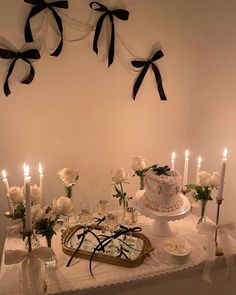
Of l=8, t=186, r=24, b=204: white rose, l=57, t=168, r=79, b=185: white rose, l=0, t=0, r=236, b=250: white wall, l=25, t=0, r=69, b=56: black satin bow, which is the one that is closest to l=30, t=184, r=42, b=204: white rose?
l=8, t=186, r=24, b=204: white rose

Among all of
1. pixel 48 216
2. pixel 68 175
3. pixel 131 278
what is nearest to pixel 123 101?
pixel 68 175

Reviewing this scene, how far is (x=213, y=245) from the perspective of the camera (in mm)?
1377

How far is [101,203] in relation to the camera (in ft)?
5.13

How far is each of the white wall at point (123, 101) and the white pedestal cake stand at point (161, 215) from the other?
415 mm

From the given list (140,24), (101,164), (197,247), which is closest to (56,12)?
(140,24)

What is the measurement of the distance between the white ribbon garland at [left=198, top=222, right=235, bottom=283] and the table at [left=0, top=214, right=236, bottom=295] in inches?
1.2

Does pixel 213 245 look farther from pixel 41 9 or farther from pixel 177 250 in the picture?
pixel 41 9

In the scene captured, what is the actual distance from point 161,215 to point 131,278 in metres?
0.28

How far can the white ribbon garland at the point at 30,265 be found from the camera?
114 cm

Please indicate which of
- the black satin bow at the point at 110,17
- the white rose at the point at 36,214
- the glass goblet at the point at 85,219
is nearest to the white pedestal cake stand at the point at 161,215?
the glass goblet at the point at 85,219

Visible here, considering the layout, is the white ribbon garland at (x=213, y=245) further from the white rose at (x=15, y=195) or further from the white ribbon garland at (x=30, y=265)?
the white rose at (x=15, y=195)

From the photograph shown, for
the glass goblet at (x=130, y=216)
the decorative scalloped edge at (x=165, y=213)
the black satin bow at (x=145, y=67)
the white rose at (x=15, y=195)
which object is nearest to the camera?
the white rose at (x=15, y=195)

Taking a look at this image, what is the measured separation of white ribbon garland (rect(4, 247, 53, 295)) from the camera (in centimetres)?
114

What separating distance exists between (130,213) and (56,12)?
1.00 meters
